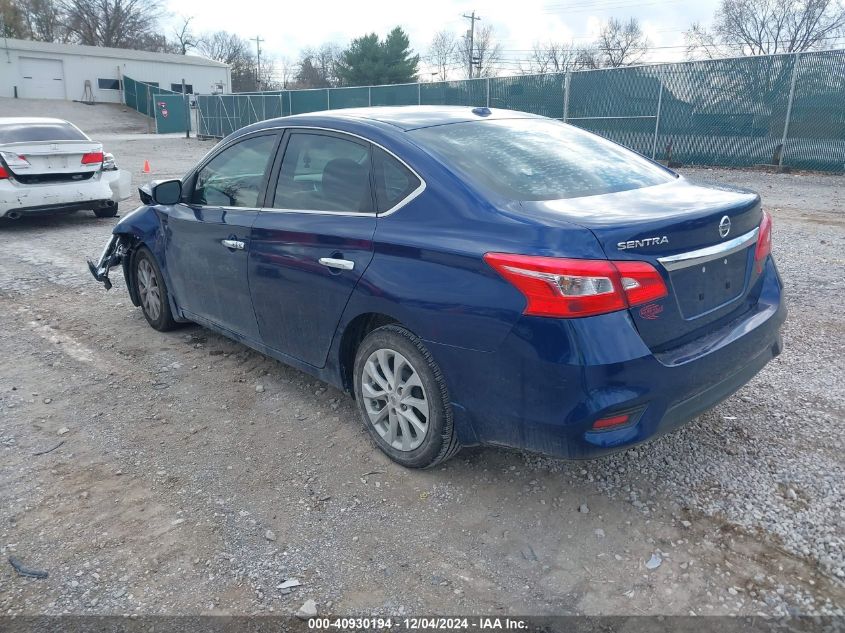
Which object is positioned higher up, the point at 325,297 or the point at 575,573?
the point at 325,297

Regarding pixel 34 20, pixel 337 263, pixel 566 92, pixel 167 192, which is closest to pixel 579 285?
pixel 337 263

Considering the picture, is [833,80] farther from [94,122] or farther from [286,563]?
[94,122]

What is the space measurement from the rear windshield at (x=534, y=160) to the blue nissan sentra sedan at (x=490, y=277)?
1cm

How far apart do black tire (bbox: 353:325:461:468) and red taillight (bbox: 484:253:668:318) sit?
0.63 m

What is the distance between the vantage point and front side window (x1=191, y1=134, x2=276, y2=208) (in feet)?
13.3

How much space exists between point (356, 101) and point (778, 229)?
785 inches

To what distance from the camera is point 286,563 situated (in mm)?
2725

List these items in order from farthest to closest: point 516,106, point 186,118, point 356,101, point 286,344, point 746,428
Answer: point 186,118 → point 356,101 → point 516,106 → point 286,344 → point 746,428

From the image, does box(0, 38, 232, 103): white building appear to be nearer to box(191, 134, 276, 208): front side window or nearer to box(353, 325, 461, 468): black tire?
box(191, 134, 276, 208): front side window

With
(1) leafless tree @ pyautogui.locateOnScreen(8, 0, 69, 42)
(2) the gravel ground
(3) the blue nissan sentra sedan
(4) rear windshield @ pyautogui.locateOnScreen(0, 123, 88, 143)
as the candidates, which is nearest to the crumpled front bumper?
(2) the gravel ground

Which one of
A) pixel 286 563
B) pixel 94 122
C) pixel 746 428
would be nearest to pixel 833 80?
pixel 746 428

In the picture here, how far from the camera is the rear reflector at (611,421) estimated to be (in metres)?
2.59

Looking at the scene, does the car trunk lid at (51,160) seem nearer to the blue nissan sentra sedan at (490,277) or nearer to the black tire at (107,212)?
the black tire at (107,212)

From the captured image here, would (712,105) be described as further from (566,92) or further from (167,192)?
(167,192)
